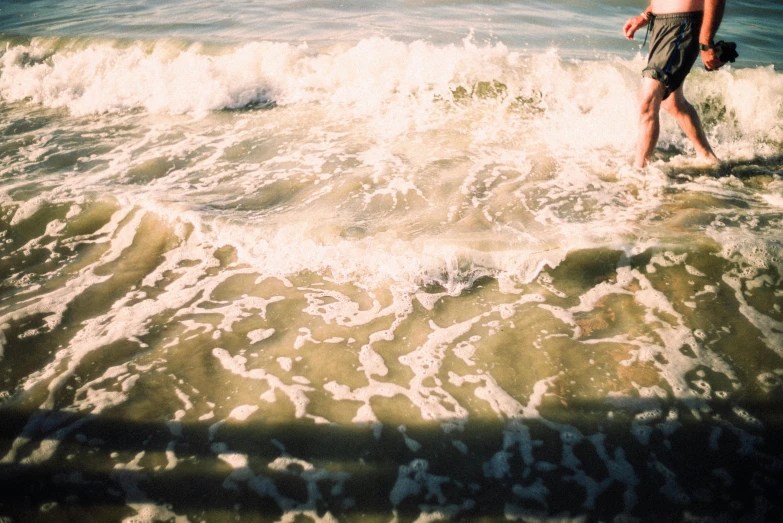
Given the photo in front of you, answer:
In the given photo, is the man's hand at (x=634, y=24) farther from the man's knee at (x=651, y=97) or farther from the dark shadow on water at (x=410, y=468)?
the dark shadow on water at (x=410, y=468)

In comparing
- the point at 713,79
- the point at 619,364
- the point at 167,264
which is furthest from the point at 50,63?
the point at 713,79

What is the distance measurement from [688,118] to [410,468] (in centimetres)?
458

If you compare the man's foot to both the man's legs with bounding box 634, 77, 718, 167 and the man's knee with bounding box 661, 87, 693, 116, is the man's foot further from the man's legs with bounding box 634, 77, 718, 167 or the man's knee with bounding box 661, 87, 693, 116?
the man's knee with bounding box 661, 87, 693, 116

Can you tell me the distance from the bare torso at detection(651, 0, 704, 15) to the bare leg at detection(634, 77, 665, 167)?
59 centimetres

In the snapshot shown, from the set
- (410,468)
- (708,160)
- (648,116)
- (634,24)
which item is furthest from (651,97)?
(410,468)

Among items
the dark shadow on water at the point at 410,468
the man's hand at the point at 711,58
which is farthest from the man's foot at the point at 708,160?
the dark shadow on water at the point at 410,468

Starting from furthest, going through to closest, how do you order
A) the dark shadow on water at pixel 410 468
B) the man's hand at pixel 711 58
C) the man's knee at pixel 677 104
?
the man's knee at pixel 677 104, the man's hand at pixel 711 58, the dark shadow on water at pixel 410 468

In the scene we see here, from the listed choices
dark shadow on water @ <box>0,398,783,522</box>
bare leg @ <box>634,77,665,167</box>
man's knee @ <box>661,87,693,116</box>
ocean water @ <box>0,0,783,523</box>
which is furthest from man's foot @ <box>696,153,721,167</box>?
dark shadow on water @ <box>0,398,783,522</box>

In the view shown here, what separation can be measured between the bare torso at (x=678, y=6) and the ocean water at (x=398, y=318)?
152 cm

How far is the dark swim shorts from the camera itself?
3.70 metres

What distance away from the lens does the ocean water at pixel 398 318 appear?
1.99 metres

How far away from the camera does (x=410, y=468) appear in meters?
2.05

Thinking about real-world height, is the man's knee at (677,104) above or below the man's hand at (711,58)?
below

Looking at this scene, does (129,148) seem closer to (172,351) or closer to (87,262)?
(87,262)
